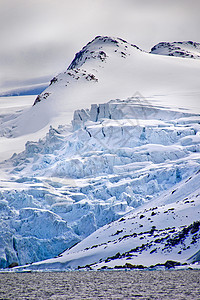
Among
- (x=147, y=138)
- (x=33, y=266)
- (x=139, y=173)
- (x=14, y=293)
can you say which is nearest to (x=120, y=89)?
(x=147, y=138)

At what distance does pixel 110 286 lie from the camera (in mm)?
34531

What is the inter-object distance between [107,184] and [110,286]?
43.7m

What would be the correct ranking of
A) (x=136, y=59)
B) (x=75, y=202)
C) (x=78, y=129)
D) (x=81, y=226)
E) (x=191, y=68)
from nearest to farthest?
(x=81, y=226)
(x=75, y=202)
(x=78, y=129)
(x=191, y=68)
(x=136, y=59)

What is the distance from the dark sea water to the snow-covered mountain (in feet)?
14.4

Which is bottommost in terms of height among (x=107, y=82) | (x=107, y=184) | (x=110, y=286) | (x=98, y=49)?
(x=107, y=184)

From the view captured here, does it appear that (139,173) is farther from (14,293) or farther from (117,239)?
(14,293)

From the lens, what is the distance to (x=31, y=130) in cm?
14325

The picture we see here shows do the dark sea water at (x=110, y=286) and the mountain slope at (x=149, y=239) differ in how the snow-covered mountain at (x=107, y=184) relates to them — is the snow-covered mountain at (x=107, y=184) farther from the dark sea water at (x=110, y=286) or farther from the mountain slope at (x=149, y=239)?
the dark sea water at (x=110, y=286)

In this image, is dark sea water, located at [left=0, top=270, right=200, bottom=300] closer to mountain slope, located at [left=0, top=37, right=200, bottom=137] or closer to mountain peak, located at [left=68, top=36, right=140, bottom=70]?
mountain slope, located at [left=0, top=37, right=200, bottom=137]

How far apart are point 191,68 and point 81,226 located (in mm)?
106371

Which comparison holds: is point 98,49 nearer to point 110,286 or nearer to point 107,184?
point 107,184

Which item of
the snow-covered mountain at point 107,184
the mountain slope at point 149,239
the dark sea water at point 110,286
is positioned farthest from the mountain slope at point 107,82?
the dark sea water at point 110,286

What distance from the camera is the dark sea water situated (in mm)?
30266

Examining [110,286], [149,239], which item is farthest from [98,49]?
[110,286]
